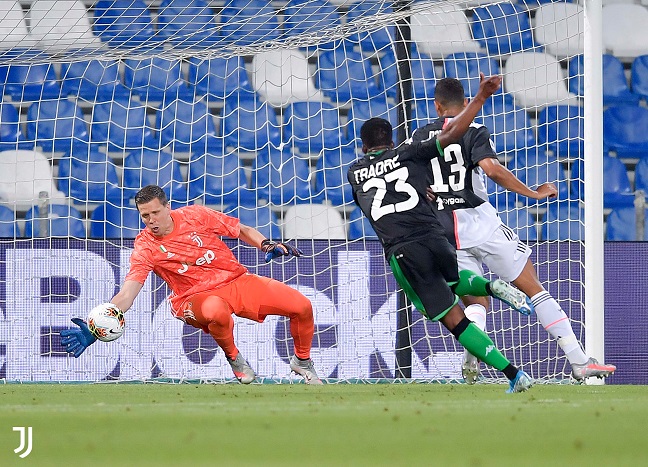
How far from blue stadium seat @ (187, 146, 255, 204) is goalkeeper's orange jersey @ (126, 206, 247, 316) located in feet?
9.41

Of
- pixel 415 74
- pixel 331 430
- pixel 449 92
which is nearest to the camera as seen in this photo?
pixel 331 430

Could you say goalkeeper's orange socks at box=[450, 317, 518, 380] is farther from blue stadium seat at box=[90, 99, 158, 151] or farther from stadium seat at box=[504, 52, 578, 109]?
blue stadium seat at box=[90, 99, 158, 151]

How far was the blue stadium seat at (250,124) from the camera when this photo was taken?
36.9 feet

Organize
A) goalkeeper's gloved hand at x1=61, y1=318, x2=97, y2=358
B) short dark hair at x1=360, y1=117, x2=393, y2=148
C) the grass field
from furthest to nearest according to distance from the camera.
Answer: goalkeeper's gloved hand at x1=61, y1=318, x2=97, y2=358 → short dark hair at x1=360, y1=117, x2=393, y2=148 → the grass field

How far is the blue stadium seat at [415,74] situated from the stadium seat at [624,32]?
2365 mm

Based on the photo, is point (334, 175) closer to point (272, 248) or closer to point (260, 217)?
point (260, 217)

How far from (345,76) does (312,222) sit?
189 centimetres

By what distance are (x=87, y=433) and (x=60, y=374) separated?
19.1 ft

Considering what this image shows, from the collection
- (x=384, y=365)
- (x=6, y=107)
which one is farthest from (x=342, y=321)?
(x=6, y=107)

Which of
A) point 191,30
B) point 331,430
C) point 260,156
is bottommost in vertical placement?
point 331,430

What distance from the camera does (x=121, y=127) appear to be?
36.8 ft

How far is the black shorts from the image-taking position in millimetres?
6078

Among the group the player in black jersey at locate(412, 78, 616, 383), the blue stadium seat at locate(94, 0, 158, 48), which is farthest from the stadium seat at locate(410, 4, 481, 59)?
the player in black jersey at locate(412, 78, 616, 383)

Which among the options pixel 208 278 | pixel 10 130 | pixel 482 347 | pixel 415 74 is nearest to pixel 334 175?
pixel 415 74
